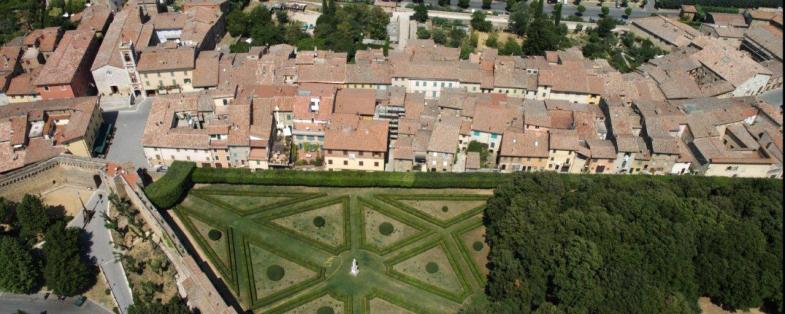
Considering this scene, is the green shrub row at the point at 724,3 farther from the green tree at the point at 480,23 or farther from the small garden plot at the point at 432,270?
the small garden plot at the point at 432,270

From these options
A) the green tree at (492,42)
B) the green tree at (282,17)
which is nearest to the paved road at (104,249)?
the green tree at (282,17)

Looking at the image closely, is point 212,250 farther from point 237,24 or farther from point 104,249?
point 237,24

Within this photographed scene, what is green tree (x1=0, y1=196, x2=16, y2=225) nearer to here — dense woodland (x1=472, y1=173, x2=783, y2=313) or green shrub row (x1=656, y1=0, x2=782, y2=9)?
dense woodland (x1=472, y1=173, x2=783, y2=313)

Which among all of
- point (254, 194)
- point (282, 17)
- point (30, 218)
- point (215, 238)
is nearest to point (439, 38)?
point (282, 17)

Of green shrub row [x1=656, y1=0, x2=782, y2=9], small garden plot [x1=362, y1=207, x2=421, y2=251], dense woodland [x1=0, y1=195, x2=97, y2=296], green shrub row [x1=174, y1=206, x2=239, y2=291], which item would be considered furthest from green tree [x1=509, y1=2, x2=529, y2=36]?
dense woodland [x1=0, y1=195, x2=97, y2=296]

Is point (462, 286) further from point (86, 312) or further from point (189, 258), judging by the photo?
point (86, 312)

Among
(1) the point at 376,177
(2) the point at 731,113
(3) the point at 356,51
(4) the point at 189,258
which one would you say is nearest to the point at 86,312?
(4) the point at 189,258
